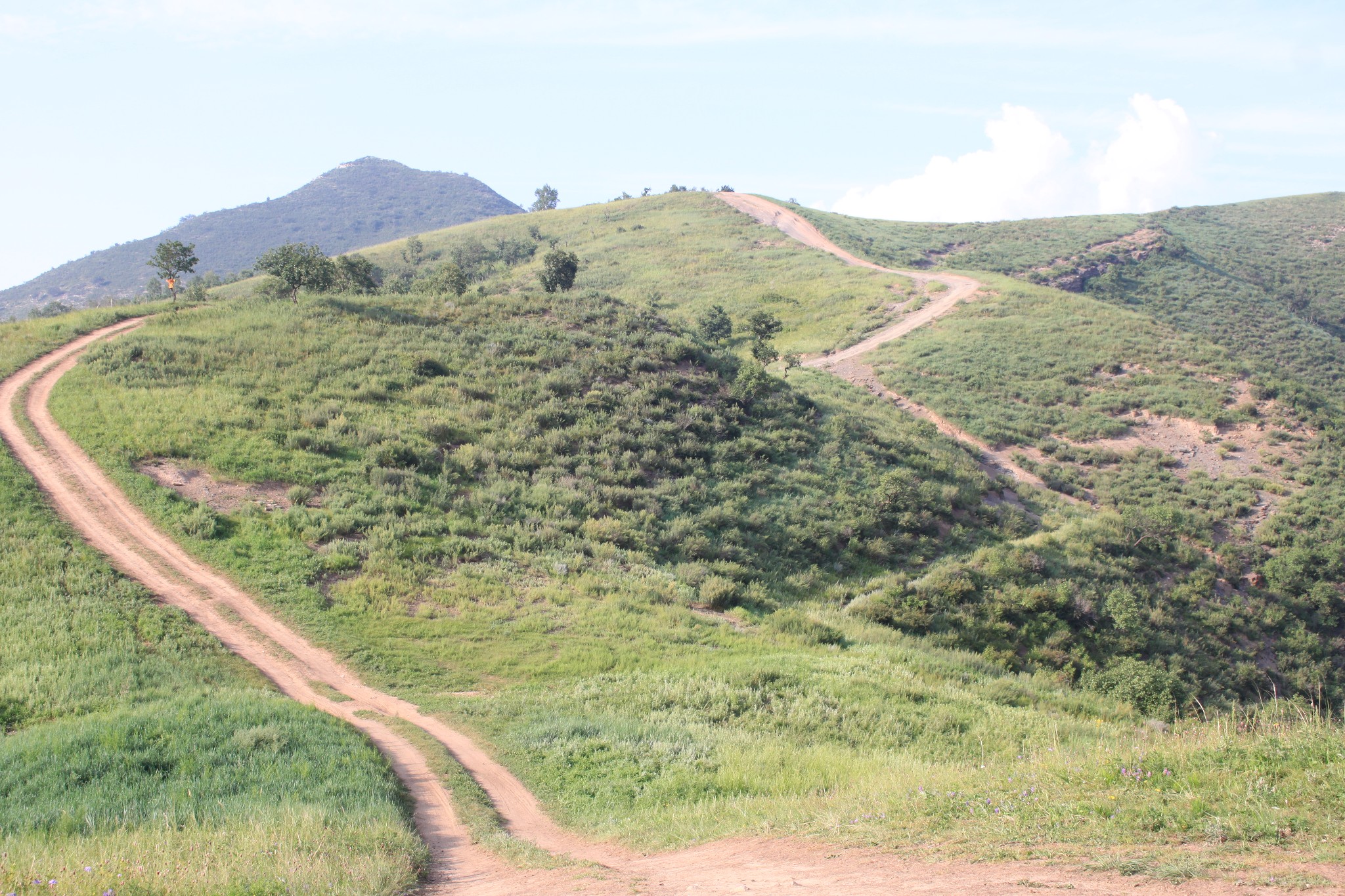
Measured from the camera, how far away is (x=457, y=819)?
7.35m

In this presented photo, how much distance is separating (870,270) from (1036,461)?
124ft

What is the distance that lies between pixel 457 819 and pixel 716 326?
144ft

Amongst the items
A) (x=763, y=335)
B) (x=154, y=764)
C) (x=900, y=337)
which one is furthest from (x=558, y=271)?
(x=154, y=764)

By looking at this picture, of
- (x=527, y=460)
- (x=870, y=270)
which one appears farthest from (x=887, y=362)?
(x=527, y=460)

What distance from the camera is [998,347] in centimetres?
4541

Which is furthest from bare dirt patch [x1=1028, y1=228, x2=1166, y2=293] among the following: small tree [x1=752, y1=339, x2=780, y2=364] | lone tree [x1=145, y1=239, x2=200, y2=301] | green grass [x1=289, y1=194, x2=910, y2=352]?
lone tree [x1=145, y1=239, x2=200, y2=301]

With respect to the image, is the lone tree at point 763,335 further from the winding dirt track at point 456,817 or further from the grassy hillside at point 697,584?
the winding dirt track at point 456,817

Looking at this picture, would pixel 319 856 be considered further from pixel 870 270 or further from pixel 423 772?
pixel 870 270

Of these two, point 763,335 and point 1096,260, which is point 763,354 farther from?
point 1096,260

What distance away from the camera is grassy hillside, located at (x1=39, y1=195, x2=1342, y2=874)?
257 inches

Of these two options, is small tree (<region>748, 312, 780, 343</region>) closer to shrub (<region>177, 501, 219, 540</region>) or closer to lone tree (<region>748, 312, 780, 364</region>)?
lone tree (<region>748, 312, 780, 364</region>)

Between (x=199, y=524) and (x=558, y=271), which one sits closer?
(x=199, y=524)

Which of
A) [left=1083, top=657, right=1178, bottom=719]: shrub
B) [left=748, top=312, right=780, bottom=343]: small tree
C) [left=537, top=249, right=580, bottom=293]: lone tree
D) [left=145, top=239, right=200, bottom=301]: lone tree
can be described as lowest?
[left=1083, top=657, right=1178, bottom=719]: shrub

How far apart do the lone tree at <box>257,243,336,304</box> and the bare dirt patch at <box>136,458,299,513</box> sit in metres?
16.7
